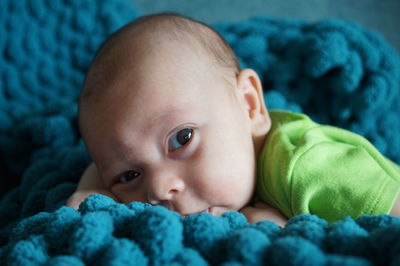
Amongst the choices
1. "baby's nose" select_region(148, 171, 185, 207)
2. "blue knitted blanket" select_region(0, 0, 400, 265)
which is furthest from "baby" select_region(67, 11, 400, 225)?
"blue knitted blanket" select_region(0, 0, 400, 265)

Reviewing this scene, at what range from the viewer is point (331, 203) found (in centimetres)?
68

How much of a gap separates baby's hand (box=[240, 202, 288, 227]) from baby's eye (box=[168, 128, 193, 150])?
0.49 feet

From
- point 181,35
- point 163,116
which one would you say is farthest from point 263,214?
point 181,35

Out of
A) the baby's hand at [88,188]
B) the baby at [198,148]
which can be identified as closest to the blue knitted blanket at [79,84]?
the baby's hand at [88,188]

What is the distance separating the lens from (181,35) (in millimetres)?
772

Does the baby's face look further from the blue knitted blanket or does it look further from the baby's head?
the blue knitted blanket

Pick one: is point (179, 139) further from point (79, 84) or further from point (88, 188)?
point (79, 84)

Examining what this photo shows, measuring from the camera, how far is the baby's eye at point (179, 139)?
691 millimetres

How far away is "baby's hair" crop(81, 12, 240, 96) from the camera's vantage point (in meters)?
0.77

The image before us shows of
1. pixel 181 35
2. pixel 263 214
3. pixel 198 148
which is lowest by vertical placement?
pixel 263 214

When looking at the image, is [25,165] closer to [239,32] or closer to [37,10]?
[37,10]

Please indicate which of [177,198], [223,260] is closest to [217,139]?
[177,198]

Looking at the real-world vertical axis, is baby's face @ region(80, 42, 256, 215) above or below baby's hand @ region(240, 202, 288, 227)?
above

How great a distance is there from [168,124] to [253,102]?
19cm
